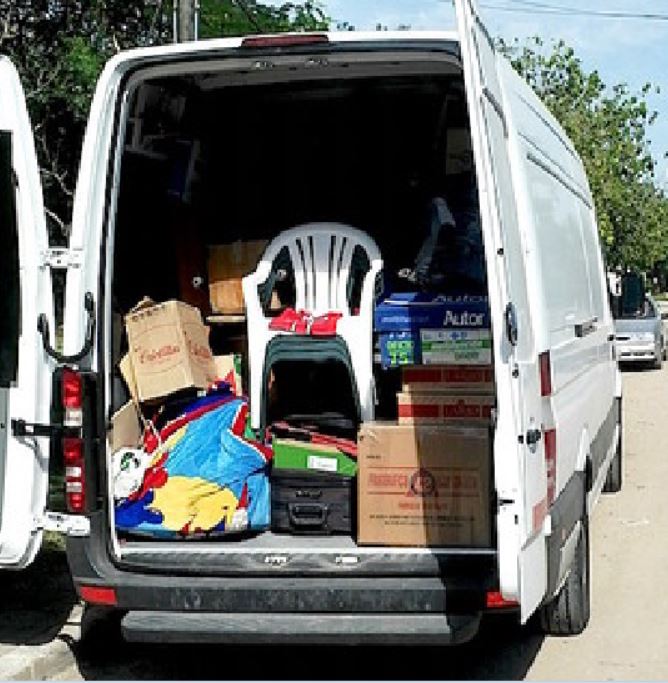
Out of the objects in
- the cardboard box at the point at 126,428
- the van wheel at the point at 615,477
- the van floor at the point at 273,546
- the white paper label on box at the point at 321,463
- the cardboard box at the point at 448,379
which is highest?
the cardboard box at the point at 448,379

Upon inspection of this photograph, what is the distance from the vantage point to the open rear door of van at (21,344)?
5191mm

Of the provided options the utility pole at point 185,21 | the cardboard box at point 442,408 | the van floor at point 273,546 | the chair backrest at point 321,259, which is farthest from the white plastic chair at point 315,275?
the utility pole at point 185,21

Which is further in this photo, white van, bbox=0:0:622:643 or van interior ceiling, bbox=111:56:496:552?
van interior ceiling, bbox=111:56:496:552

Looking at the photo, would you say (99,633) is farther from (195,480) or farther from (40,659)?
(195,480)

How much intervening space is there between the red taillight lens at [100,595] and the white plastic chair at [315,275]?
1.57 metres

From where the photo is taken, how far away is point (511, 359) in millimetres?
4570

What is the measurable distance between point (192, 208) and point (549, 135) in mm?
1893

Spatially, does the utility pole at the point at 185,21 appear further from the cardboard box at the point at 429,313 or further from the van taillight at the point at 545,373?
the van taillight at the point at 545,373

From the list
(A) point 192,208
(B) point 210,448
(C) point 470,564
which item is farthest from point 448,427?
(A) point 192,208

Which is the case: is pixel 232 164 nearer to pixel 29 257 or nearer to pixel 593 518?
pixel 29 257

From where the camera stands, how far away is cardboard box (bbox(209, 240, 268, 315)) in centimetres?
695

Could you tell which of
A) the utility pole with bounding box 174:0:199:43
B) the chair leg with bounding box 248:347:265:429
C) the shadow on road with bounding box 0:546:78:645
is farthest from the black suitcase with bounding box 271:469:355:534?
the utility pole with bounding box 174:0:199:43

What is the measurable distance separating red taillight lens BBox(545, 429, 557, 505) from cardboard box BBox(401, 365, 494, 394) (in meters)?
0.48

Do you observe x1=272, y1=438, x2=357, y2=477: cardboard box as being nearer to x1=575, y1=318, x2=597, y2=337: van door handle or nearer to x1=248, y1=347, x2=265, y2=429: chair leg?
x1=248, y1=347, x2=265, y2=429: chair leg
